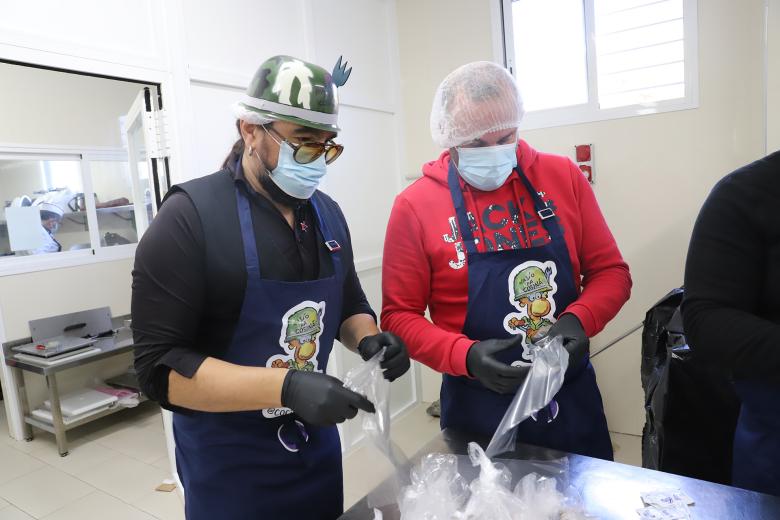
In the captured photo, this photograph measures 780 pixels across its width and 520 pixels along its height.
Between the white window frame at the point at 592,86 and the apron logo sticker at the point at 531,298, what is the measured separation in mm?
1147

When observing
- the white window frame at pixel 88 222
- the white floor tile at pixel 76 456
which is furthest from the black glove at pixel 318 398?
the white window frame at pixel 88 222

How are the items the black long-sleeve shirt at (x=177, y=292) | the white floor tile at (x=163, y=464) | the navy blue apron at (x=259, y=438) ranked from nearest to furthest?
the black long-sleeve shirt at (x=177, y=292), the navy blue apron at (x=259, y=438), the white floor tile at (x=163, y=464)

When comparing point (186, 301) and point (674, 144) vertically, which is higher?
point (674, 144)

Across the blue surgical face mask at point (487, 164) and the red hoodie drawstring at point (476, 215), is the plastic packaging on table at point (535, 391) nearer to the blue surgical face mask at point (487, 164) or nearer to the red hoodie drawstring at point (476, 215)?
the red hoodie drawstring at point (476, 215)

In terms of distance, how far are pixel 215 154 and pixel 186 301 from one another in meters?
1.37

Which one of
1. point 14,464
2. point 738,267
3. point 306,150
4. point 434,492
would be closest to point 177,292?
point 306,150

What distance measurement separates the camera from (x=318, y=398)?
90 cm

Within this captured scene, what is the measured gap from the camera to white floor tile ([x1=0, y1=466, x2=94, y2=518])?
2578 millimetres

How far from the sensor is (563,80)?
2.70 m

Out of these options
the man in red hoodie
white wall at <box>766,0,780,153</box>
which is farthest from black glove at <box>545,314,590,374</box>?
white wall at <box>766,0,780,153</box>

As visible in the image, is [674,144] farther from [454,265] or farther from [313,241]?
[313,241]

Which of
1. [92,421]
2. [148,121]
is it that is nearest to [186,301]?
[148,121]

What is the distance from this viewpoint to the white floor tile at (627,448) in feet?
8.16

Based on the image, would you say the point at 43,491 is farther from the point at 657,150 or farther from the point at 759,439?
the point at 657,150
